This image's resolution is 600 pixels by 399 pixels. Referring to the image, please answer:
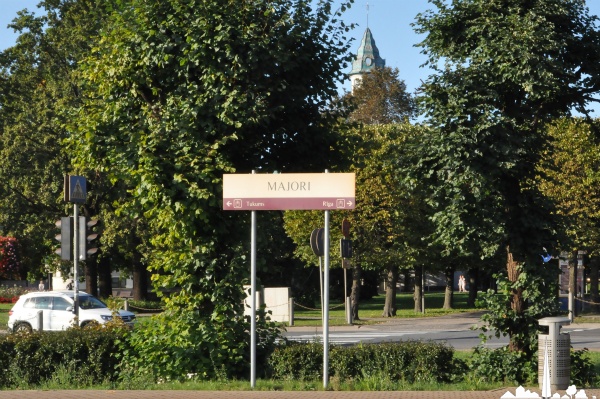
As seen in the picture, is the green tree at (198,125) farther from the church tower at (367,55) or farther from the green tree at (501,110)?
the church tower at (367,55)

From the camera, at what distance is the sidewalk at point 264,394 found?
12.5 meters

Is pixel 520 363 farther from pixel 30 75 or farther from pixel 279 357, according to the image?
pixel 30 75

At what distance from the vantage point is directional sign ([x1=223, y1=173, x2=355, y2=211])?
13.6 m

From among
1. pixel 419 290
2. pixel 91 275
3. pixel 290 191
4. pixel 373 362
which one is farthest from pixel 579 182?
pixel 290 191

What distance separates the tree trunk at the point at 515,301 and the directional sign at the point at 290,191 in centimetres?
328

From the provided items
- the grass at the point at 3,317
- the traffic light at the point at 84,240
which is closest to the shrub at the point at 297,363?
the traffic light at the point at 84,240

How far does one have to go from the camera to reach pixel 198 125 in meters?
15.4

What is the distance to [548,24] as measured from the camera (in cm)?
1448

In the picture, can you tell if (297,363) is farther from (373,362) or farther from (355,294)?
(355,294)

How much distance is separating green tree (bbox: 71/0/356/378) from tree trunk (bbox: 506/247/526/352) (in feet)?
13.3

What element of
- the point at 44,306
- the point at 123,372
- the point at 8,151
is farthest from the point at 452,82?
A: the point at 8,151

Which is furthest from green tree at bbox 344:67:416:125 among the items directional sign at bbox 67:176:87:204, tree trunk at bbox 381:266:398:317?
directional sign at bbox 67:176:87:204

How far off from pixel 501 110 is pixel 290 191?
382 cm

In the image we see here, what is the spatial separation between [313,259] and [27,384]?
30.5 meters
